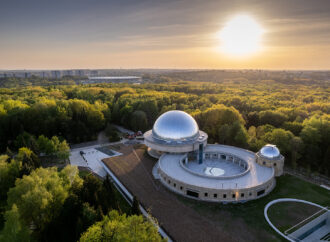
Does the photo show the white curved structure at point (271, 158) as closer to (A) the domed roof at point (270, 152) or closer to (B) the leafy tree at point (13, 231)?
(A) the domed roof at point (270, 152)

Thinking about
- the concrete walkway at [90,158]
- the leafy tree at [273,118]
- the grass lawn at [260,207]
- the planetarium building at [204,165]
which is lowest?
the grass lawn at [260,207]

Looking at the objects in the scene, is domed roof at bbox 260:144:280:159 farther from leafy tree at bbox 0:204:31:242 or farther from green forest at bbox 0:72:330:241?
leafy tree at bbox 0:204:31:242

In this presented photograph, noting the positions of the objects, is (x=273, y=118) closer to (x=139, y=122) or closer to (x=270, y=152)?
(x=270, y=152)

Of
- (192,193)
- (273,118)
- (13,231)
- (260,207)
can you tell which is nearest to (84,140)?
(192,193)

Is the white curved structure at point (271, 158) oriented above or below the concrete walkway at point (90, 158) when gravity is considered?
above

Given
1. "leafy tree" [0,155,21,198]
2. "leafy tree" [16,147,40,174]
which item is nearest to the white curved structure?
"leafy tree" [16,147,40,174]

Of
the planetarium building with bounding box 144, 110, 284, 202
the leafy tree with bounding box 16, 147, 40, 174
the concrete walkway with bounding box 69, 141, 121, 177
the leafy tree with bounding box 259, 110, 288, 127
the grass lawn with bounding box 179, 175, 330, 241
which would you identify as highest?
the leafy tree with bounding box 259, 110, 288, 127

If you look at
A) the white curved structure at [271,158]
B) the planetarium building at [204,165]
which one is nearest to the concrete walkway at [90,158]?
the planetarium building at [204,165]
